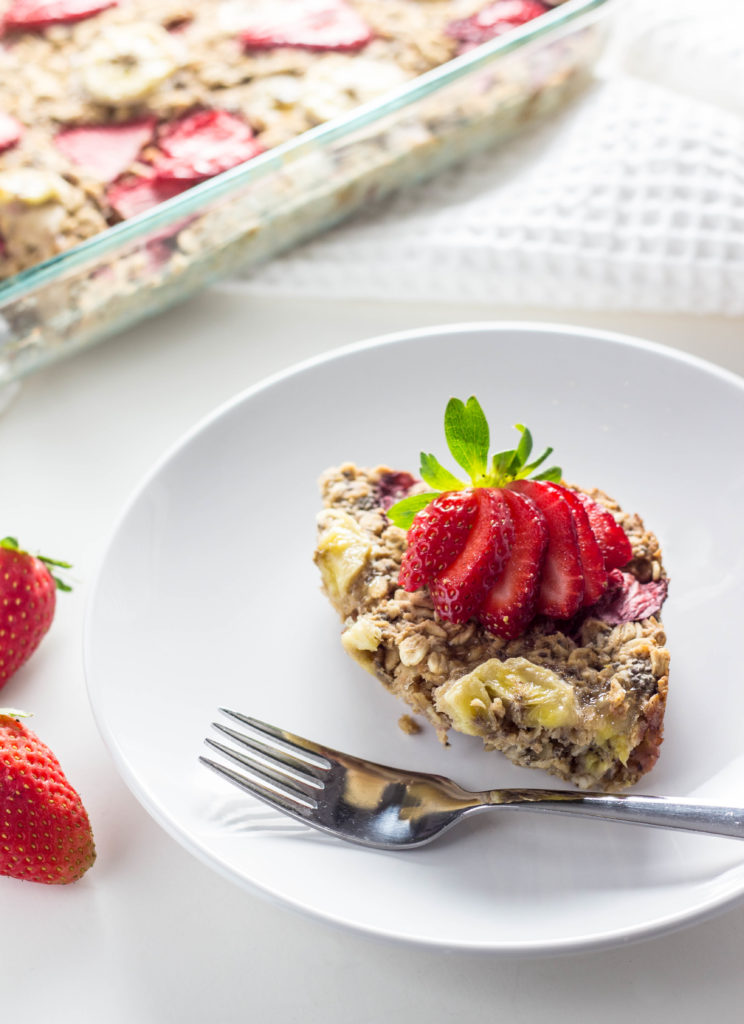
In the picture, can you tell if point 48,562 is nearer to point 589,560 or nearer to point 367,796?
point 367,796

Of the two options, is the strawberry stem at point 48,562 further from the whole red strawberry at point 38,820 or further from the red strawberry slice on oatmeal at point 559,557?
the red strawberry slice on oatmeal at point 559,557

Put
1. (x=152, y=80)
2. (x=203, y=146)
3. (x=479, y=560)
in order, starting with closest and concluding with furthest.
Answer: (x=479, y=560), (x=203, y=146), (x=152, y=80)

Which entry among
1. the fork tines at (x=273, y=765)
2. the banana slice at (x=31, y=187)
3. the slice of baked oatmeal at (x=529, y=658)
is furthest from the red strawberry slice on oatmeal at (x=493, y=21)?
the fork tines at (x=273, y=765)

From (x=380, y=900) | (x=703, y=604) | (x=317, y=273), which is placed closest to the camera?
(x=380, y=900)

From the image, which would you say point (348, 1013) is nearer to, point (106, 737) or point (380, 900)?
point (380, 900)

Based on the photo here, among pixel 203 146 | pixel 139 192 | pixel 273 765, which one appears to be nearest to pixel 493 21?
pixel 203 146

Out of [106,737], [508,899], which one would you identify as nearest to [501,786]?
[508,899]
